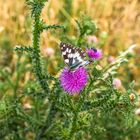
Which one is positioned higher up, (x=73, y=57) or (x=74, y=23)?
(x=74, y=23)

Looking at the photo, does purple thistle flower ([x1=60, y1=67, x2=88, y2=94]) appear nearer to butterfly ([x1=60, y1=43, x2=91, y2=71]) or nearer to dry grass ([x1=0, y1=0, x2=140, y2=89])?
butterfly ([x1=60, y1=43, x2=91, y2=71])

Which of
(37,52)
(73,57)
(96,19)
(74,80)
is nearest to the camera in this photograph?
(73,57)

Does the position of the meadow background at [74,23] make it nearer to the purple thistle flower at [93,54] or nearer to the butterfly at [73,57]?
the purple thistle flower at [93,54]

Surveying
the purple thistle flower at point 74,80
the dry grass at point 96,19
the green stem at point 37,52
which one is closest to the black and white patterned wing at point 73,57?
the purple thistle flower at point 74,80

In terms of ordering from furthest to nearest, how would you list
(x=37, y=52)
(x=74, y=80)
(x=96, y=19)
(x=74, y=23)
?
1. (x=96, y=19)
2. (x=74, y=23)
3. (x=37, y=52)
4. (x=74, y=80)

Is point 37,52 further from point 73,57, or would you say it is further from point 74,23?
point 74,23

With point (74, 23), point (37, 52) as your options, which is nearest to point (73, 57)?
point (37, 52)

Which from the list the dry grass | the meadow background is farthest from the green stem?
the dry grass

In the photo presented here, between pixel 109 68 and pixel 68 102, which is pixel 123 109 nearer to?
pixel 68 102

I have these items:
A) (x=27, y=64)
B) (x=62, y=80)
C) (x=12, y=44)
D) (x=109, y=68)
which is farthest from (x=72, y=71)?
(x=12, y=44)

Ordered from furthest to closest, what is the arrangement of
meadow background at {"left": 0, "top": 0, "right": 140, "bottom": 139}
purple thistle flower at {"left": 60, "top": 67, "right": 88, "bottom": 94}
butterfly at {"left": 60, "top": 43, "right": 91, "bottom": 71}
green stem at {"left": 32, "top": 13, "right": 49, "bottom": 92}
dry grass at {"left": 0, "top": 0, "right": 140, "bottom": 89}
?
dry grass at {"left": 0, "top": 0, "right": 140, "bottom": 89} < meadow background at {"left": 0, "top": 0, "right": 140, "bottom": 139} < green stem at {"left": 32, "top": 13, "right": 49, "bottom": 92} < purple thistle flower at {"left": 60, "top": 67, "right": 88, "bottom": 94} < butterfly at {"left": 60, "top": 43, "right": 91, "bottom": 71}
